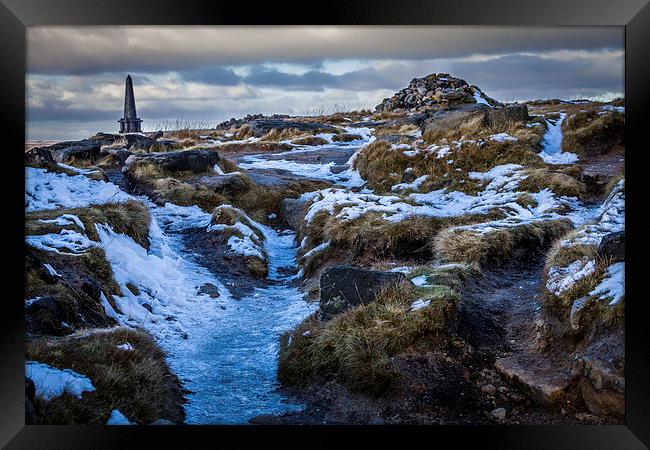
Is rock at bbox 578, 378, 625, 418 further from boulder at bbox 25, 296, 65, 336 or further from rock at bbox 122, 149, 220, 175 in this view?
rock at bbox 122, 149, 220, 175

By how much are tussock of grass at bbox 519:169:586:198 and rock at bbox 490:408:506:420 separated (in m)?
3.73

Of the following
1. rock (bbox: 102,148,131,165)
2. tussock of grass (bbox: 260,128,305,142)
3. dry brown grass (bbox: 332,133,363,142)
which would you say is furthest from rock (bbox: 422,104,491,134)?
rock (bbox: 102,148,131,165)

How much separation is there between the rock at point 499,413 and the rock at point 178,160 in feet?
20.4

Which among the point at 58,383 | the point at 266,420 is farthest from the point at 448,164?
the point at 58,383

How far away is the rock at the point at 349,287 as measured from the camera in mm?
5266

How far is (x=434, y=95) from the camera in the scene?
27.9 ft

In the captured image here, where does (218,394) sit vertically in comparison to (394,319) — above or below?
below

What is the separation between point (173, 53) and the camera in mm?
6027

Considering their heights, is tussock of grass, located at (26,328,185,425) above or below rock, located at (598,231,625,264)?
below

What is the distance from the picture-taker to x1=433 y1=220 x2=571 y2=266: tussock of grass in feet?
20.6

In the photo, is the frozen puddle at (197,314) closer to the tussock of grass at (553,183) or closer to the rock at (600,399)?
the rock at (600,399)
